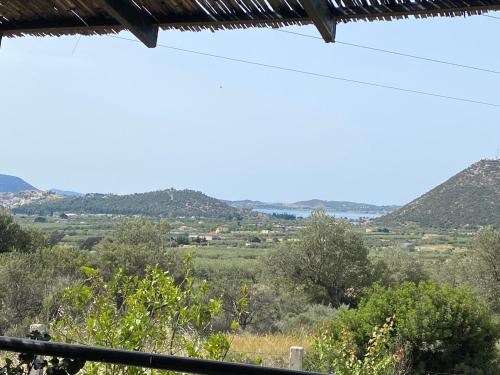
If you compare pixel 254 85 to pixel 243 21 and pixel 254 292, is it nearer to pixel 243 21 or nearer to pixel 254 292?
pixel 243 21

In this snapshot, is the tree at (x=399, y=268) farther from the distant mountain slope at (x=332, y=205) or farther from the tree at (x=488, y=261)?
the distant mountain slope at (x=332, y=205)

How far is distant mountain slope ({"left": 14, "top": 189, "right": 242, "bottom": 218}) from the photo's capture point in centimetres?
4628

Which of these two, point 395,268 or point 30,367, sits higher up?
point 30,367

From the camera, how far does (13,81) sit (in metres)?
2.92

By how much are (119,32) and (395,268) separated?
21.9 metres

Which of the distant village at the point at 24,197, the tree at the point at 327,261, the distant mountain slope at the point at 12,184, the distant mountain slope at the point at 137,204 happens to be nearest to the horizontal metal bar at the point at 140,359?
the tree at the point at 327,261

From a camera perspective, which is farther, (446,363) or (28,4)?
(446,363)

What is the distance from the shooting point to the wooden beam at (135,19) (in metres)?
1.66

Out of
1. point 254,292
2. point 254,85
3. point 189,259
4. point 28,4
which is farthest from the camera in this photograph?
point 254,292

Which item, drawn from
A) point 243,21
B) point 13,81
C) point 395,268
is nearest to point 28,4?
point 243,21

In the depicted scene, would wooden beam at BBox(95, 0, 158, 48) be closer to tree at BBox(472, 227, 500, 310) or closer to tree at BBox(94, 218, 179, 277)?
tree at BBox(94, 218, 179, 277)

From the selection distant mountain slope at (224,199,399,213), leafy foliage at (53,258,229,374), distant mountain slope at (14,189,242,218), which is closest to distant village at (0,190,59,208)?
distant mountain slope at (14,189,242,218)

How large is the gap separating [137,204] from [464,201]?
30.2m

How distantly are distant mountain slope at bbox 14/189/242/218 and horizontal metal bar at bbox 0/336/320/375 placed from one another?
4401cm
